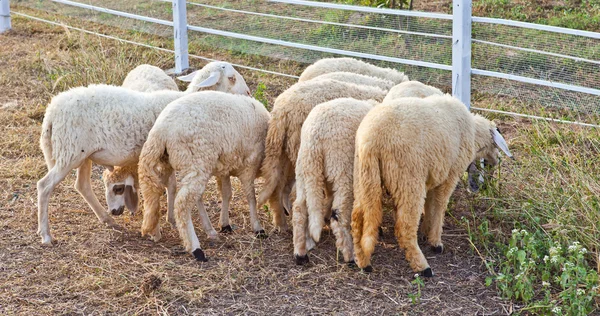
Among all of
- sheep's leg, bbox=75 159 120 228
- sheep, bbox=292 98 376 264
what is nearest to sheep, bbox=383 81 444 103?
sheep, bbox=292 98 376 264

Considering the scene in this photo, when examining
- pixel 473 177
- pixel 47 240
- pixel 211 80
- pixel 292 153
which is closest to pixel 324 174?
pixel 292 153

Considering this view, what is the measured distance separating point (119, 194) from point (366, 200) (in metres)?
2.21

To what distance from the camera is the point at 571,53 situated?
8297 millimetres

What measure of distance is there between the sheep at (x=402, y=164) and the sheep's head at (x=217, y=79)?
208 cm

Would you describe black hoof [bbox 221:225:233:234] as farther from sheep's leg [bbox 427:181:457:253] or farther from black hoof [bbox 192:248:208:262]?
sheep's leg [bbox 427:181:457:253]

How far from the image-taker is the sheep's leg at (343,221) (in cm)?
541

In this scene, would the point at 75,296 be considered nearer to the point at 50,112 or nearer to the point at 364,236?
the point at 50,112

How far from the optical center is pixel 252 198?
6.08 m

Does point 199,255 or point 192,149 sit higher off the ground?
point 192,149

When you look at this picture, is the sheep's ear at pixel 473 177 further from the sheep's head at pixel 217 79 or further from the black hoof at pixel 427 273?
the sheep's head at pixel 217 79

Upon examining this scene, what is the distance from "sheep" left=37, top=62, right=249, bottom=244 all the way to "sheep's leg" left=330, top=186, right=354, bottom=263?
5.33ft

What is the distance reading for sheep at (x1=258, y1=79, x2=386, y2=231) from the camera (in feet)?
19.4

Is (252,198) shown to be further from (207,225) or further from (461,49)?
(461,49)

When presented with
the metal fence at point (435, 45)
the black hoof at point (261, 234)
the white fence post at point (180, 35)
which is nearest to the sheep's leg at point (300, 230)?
the black hoof at point (261, 234)
